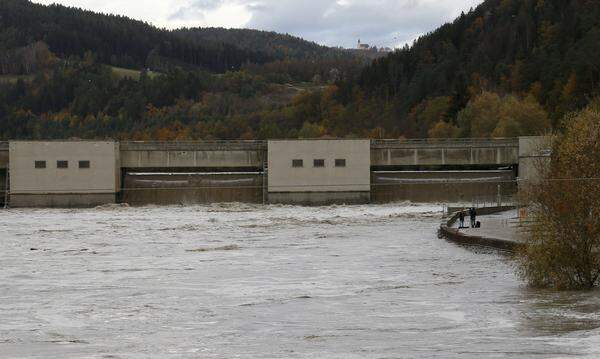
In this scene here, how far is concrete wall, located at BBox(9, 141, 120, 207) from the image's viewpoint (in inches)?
2896

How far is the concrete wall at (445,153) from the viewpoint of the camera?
77.0m

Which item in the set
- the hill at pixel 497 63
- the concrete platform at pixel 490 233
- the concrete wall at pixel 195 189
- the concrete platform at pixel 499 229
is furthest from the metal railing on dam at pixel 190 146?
the hill at pixel 497 63

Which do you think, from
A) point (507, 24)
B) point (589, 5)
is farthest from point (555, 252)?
point (507, 24)

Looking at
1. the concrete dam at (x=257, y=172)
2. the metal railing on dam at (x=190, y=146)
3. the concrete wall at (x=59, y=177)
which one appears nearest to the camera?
the concrete wall at (x=59, y=177)

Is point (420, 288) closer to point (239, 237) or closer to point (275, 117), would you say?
point (239, 237)

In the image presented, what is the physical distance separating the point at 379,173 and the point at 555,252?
53.4 m

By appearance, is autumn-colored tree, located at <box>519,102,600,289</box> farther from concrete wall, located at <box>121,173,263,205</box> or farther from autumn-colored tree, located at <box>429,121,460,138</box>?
autumn-colored tree, located at <box>429,121,460,138</box>

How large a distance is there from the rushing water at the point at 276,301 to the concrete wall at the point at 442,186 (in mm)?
29809

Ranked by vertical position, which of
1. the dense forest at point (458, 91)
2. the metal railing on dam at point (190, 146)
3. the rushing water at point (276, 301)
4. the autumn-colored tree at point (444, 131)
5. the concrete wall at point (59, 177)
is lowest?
the rushing water at point (276, 301)

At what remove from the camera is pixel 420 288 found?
85.3 ft

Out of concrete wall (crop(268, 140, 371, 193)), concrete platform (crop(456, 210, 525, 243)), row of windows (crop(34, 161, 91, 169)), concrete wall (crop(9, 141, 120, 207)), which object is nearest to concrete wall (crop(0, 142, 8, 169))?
concrete wall (crop(9, 141, 120, 207))

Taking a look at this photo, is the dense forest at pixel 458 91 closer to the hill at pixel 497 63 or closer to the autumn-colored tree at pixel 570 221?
the hill at pixel 497 63

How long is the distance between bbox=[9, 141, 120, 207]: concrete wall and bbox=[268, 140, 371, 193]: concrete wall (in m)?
12.1

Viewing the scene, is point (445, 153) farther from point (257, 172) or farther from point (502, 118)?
point (502, 118)
